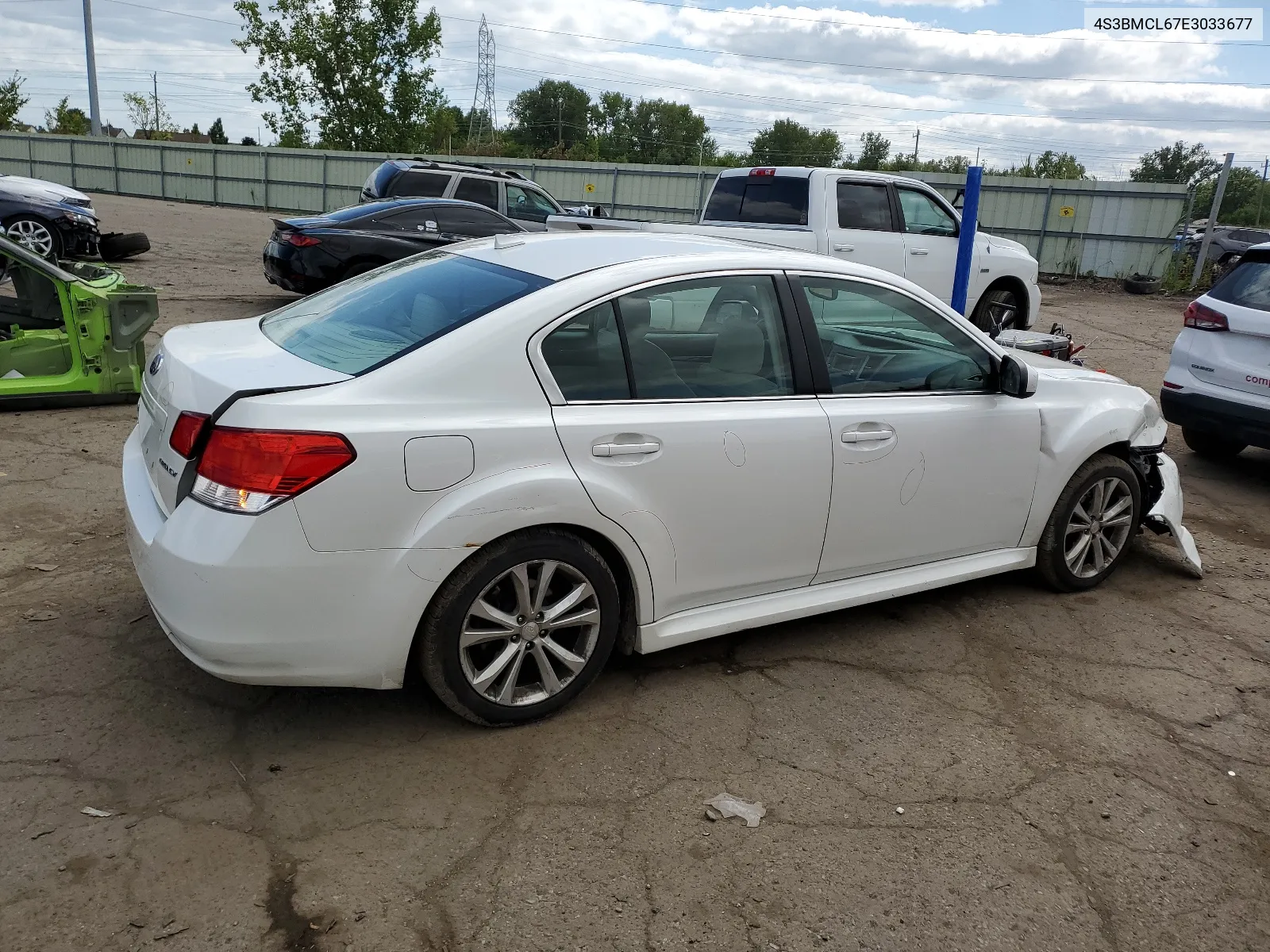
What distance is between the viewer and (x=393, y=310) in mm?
3566

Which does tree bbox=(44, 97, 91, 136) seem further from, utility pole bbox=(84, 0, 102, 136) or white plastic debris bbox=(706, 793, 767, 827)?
white plastic debris bbox=(706, 793, 767, 827)

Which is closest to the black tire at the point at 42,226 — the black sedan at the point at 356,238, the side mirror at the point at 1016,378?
the black sedan at the point at 356,238

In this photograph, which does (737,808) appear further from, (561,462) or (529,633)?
(561,462)

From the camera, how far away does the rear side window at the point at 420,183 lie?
14.0 meters

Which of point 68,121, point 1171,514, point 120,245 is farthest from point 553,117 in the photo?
point 1171,514

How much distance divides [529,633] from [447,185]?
11.9m

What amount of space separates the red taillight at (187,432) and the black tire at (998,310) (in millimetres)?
9493

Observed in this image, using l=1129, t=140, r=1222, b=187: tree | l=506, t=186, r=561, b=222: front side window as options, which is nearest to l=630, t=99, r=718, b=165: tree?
l=1129, t=140, r=1222, b=187: tree

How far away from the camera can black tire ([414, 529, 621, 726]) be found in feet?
10.1

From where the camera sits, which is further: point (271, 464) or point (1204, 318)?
point (1204, 318)

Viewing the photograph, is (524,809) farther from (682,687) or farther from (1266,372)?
(1266,372)

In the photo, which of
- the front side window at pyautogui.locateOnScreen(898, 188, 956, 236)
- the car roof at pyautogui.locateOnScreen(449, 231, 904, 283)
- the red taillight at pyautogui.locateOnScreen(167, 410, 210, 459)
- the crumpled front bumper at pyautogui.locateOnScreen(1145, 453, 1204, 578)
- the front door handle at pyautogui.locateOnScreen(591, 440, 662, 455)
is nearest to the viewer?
the red taillight at pyautogui.locateOnScreen(167, 410, 210, 459)

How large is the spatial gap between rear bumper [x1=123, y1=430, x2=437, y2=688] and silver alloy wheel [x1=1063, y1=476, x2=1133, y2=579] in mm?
3171

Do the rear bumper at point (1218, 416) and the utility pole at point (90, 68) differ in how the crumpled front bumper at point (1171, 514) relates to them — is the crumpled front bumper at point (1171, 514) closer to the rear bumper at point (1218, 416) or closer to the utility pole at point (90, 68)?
the rear bumper at point (1218, 416)
